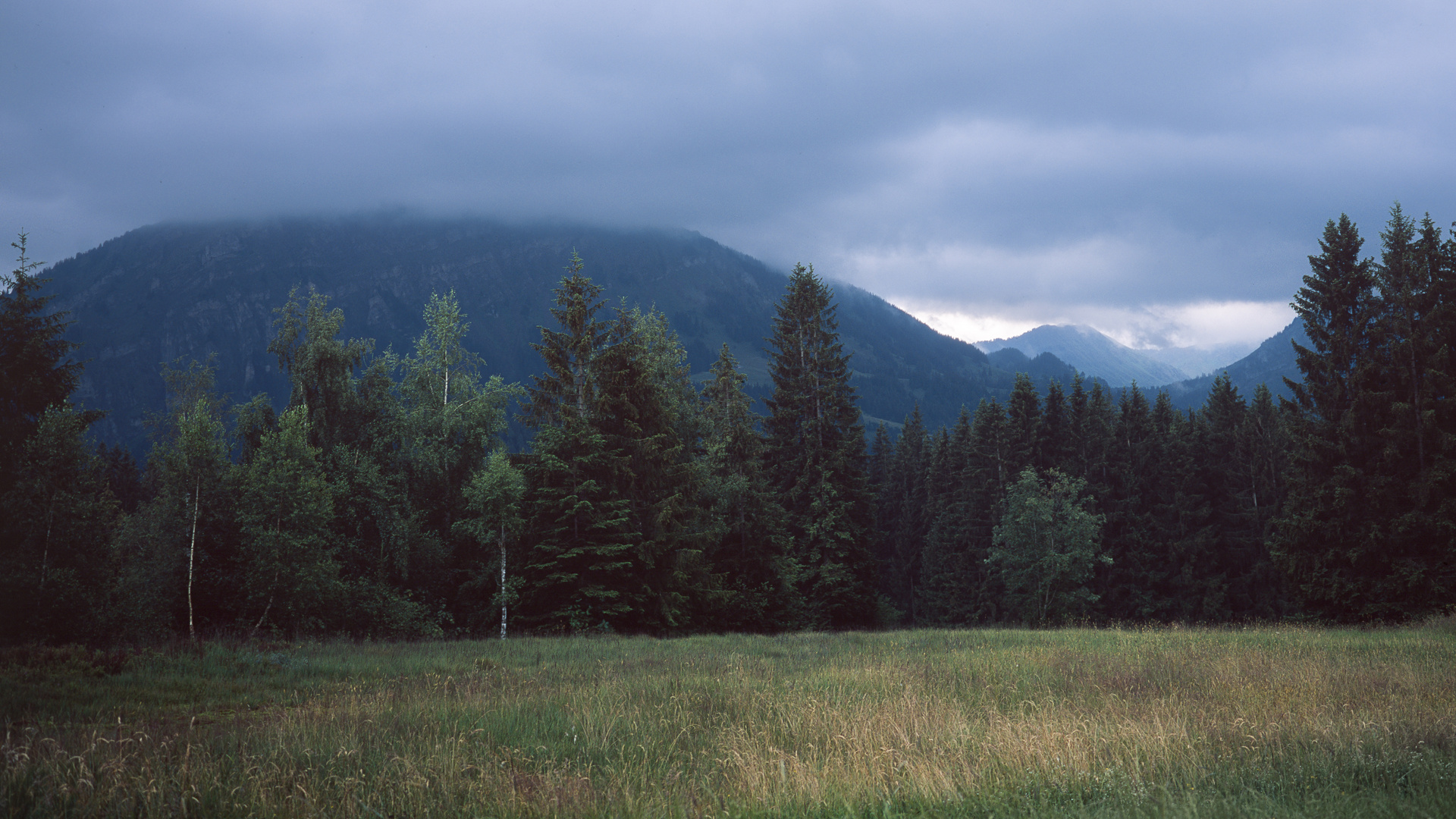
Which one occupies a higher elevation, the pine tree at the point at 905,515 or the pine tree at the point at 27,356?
the pine tree at the point at 27,356

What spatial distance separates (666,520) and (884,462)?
145ft

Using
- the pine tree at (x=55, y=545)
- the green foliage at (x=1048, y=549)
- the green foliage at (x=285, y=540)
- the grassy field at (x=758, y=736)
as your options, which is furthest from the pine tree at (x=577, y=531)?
the green foliage at (x=1048, y=549)

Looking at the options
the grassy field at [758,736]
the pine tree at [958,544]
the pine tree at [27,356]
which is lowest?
the pine tree at [958,544]

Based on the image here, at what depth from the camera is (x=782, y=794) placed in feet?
18.4

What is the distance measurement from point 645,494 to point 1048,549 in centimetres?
2205

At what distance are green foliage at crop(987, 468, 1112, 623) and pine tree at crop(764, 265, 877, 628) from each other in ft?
25.8

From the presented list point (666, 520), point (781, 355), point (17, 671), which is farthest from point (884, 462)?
point (17, 671)

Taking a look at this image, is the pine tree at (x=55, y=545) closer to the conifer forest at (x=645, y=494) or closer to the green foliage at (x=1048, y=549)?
the conifer forest at (x=645, y=494)

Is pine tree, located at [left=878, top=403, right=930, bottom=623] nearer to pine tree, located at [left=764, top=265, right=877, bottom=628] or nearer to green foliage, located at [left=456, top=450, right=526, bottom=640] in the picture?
pine tree, located at [left=764, top=265, right=877, bottom=628]

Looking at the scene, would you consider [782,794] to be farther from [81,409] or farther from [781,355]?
[781,355]

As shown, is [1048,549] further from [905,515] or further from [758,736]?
[758,736]

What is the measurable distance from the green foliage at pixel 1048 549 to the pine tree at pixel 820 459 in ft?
25.8

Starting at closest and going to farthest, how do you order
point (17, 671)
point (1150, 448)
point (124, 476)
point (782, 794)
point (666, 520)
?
point (782, 794) < point (17, 671) < point (666, 520) < point (1150, 448) < point (124, 476)

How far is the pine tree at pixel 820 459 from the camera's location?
37469mm
